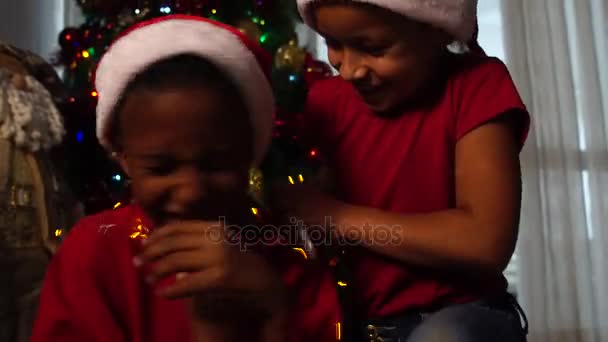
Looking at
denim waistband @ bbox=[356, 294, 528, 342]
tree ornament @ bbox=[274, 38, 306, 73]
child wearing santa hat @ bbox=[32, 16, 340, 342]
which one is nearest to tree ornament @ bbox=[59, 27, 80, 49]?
tree ornament @ bbox=[274, 38, 306, 73]

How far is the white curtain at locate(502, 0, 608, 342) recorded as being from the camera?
2008 millimetres

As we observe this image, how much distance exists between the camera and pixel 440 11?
2.76 feet

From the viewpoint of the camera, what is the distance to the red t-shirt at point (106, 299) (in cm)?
72

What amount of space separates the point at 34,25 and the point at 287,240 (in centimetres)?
140

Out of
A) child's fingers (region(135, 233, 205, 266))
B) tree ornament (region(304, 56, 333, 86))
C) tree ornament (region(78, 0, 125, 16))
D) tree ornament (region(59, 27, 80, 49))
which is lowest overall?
child's fingers (region(135, 233, 205, 266))

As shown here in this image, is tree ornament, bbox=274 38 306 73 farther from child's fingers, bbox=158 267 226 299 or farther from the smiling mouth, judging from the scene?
child's fingers, bbox=158 267 226 299

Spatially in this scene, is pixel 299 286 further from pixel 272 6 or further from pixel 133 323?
pixel 272 6

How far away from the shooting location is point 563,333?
2020 millimetres

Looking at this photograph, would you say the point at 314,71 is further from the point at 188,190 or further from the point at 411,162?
the point at 188,190

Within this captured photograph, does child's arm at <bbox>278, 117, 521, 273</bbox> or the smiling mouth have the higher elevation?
the smiling mouth

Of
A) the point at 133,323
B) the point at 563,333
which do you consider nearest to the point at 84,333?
the point at 133,323
